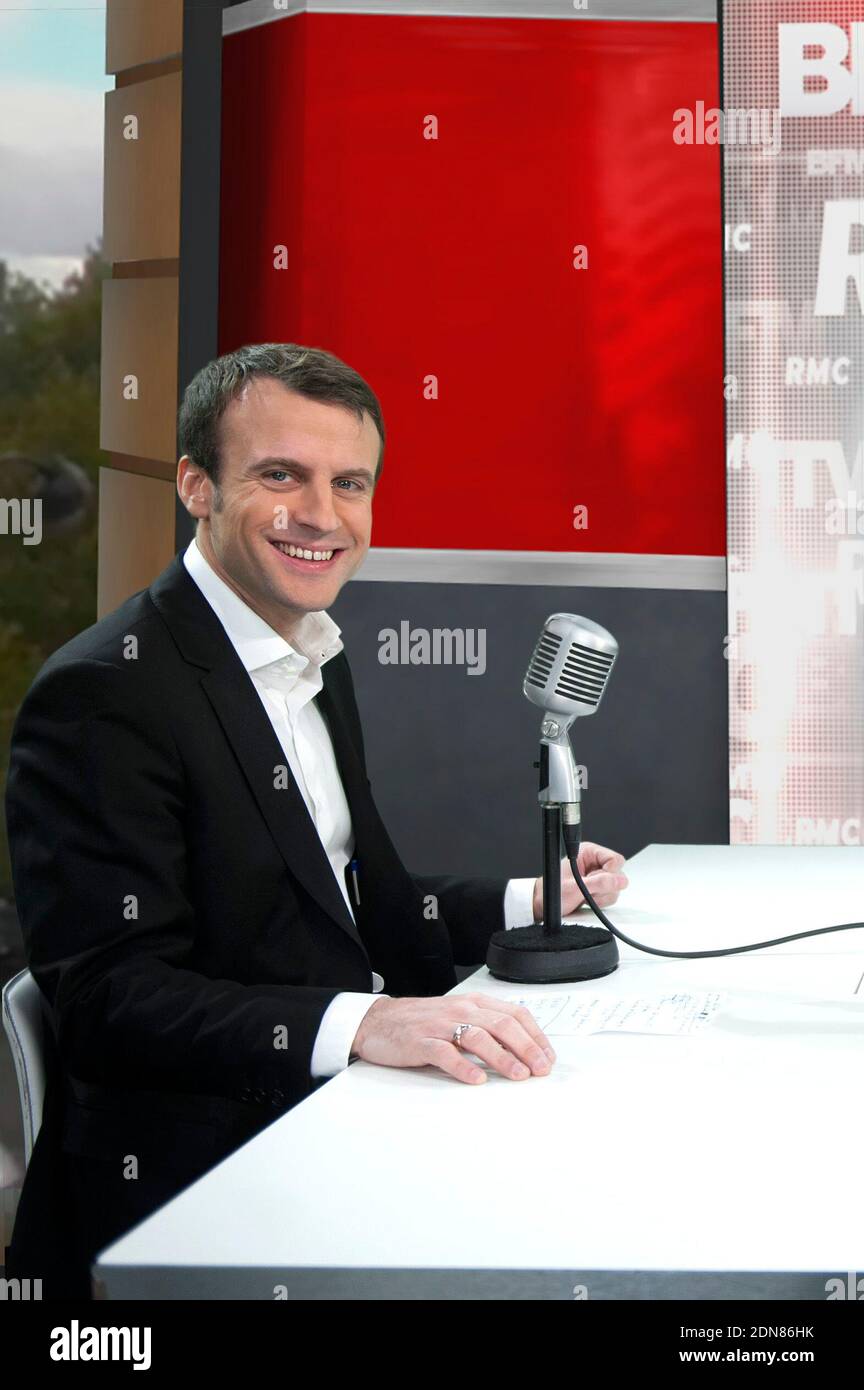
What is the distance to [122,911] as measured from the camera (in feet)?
4.44

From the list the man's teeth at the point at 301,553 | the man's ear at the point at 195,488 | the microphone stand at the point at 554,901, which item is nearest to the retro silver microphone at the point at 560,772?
the microphone stand at the point at 554,901

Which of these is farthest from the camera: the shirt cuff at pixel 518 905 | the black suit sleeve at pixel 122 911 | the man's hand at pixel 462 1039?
the shirt cuff at pixel 518 905

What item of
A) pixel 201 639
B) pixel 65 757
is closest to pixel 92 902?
pixel 65 757

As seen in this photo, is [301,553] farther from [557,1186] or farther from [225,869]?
[557,1186]

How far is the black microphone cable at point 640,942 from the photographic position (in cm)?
147

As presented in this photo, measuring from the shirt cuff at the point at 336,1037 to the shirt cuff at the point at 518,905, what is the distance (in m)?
0.66

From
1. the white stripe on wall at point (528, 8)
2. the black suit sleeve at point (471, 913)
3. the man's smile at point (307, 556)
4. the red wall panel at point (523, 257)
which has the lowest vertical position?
the black suit sleeve at point (471, 913)

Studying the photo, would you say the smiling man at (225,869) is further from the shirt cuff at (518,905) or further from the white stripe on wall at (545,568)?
the white stripe on wall at (545,568)

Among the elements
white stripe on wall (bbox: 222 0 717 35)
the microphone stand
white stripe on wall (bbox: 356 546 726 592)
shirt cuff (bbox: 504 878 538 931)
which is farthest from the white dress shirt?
Answer: white stripe on wall (bbox: 222 0 717 35)

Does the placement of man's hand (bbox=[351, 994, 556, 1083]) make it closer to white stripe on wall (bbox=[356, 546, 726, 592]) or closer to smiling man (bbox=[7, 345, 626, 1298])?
smiling man (bbox=[7, 345, 626, 1298])

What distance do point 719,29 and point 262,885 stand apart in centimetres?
259

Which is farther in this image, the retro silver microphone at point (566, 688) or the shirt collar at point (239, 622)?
the shirt collar at point (239, 622)

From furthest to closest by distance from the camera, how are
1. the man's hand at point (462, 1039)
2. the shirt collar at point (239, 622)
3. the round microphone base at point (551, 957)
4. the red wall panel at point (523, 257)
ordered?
the red wall panel at point (523, 257) < the shirt collar at point (239, 622) < the round microphone base at point (551, 957) < the man's hand at point (462, 1039)

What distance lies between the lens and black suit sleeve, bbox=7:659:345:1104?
1.23 metres
